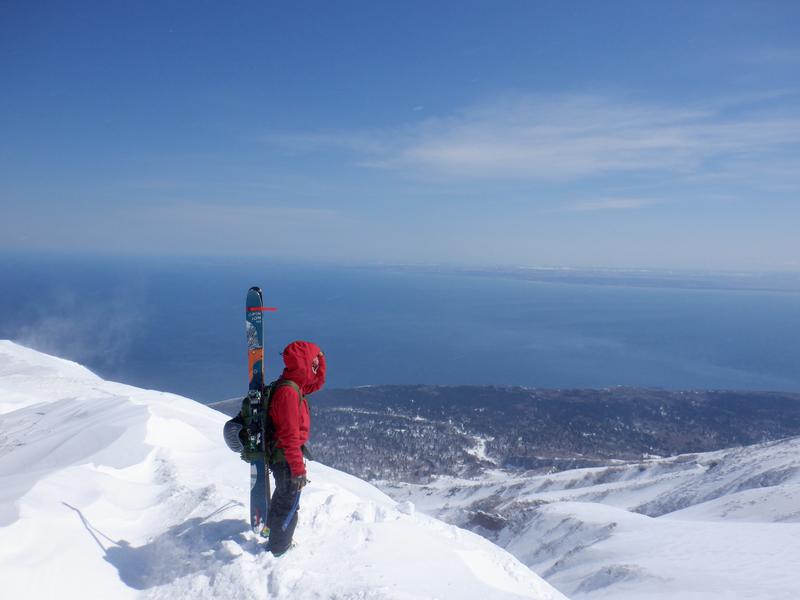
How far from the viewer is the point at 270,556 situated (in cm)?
703

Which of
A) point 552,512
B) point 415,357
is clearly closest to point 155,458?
point 552,512

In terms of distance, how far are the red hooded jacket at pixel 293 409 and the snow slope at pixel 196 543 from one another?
1.47 metres

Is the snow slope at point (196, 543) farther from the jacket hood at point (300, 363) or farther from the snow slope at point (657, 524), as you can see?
the snow slope at point (657, 524)

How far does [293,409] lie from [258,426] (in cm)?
96

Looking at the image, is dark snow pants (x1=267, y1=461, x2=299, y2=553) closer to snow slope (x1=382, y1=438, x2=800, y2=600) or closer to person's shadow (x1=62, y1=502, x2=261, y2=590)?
person's shadow (x1=62, y1=502, x2=261, y2=590)

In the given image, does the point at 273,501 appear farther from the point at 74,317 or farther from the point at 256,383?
the point at 74,317

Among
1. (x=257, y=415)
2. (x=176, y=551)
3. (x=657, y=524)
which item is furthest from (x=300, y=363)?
(x=657, y=524)

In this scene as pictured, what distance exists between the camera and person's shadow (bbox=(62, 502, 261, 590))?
6.96m

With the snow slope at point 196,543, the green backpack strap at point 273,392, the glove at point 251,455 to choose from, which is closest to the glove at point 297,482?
the green backpack strap at point 273,392

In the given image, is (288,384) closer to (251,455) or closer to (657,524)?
(251,455)

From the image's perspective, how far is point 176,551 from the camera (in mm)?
7434

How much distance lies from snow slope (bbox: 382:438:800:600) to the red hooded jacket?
1710 centimetres

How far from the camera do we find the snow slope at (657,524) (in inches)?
786

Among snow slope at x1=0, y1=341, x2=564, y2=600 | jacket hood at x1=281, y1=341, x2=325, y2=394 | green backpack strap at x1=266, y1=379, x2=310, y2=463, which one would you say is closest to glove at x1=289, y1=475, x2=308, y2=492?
green backpack strap at x1=266, y1=379, x2=310, y2=463
